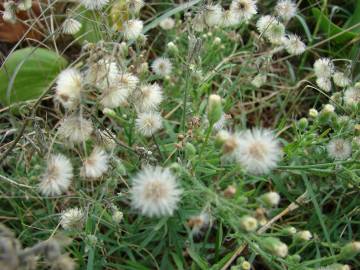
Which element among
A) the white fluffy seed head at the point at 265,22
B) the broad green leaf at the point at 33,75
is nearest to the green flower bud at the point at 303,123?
the white fluffy seed head at the point at 265,22

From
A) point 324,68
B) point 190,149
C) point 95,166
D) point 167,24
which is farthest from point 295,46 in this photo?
point 95,166

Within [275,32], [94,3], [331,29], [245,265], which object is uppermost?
[94,3]

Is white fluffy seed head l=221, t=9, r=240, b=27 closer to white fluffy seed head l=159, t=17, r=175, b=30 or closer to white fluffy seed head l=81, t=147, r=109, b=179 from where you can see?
white fluffy seed head l=159, t=17, r=175, b=30

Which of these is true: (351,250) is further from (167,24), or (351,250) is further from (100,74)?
(167,24)

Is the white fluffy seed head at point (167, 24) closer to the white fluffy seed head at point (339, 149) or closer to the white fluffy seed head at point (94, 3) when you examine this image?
the white fluffy seed head at point (94, 3)

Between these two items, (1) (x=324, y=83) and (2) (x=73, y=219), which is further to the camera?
(1) (x=324, y=83)

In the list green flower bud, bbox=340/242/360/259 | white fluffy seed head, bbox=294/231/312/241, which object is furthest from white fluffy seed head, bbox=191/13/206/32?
green flower bud, bbox=340/242/360/259
